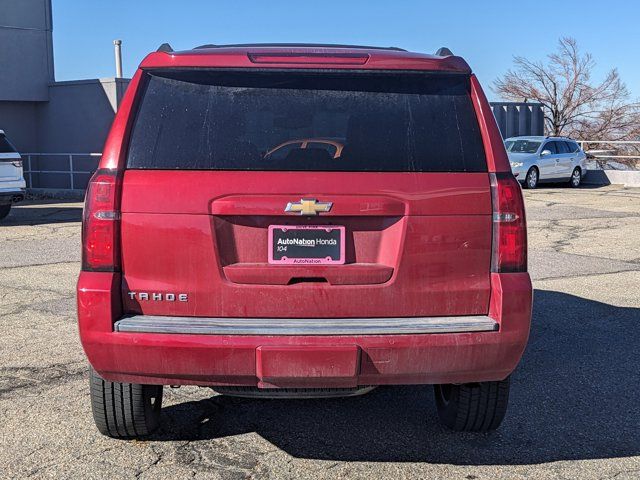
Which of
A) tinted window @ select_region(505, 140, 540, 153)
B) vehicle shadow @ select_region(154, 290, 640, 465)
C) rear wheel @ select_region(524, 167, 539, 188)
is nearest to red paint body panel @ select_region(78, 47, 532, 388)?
vehicle shadow @ select_region(154, 290, 640, 465)

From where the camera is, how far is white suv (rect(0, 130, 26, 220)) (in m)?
15.1

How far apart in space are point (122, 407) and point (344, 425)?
49.3 inches

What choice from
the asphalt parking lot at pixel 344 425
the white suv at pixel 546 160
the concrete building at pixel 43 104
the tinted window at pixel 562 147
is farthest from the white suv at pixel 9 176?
the tinted window at pixel 562 147

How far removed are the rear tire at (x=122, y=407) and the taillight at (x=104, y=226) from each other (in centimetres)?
67

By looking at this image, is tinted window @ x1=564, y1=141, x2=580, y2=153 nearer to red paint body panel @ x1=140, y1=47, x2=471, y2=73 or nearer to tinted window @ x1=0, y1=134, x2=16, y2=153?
tinted window @ x1=0, y1=134, x2=16, y2=153

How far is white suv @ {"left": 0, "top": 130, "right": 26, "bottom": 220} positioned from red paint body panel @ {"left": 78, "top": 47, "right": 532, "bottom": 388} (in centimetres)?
1231

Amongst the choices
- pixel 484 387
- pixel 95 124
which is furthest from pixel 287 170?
pixel 95 124

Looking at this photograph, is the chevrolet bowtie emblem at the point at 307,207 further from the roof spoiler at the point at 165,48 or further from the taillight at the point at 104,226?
the roof spoiler at the point at 165,48

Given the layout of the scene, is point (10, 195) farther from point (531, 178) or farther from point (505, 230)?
point (531, 178)

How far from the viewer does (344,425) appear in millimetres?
4648

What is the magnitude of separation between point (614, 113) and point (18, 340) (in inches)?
1481

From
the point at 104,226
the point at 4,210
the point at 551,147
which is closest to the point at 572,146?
the point at 551,147

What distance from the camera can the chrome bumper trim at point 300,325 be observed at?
11.8 ft

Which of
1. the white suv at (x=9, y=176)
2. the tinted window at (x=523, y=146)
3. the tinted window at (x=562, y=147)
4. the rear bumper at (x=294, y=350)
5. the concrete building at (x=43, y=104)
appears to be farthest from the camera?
the tinted window at (x=562, y=147)
